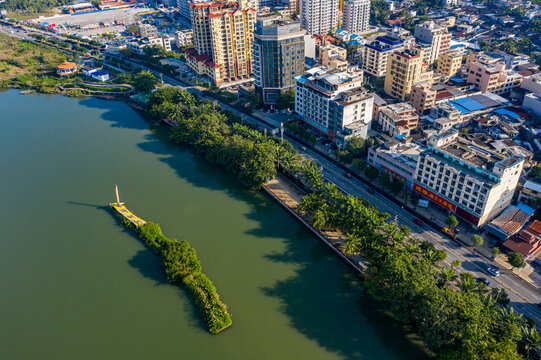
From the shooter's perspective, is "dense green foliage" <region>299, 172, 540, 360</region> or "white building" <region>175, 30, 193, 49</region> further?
"white building" <region>175, 30, 193, 49</region>

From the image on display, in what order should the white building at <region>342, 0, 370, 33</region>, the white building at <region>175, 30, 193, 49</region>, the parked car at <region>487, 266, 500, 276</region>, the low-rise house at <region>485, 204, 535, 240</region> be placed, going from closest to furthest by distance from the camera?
the parked car at <region>487, 266, 500, 276</region> → the low-rise house at <region>485, 204, 535, 240</region> → the white building at <region>175, 30, 193, 49</region> → the white building at <region>342, 0, 370, 33</region>

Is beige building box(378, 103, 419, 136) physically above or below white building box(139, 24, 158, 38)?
below

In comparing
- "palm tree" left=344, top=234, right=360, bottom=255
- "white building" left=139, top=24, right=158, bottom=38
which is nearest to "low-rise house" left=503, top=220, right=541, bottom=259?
"palm tree" left=344, top=234, right=360, bottom=255

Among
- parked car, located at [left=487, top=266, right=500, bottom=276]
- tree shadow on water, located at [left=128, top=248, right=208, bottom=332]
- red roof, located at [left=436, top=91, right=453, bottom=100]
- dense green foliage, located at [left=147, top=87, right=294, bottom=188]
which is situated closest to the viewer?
tree shadow on water, located at [left=128, top=248, right=208, bottom=332]

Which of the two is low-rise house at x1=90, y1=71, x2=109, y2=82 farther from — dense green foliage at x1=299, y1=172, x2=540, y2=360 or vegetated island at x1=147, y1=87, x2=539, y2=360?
dense green foliage at x1=299, y1=172, x2=540, y2=360

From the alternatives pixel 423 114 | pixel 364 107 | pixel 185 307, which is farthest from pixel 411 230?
pixel 423 114

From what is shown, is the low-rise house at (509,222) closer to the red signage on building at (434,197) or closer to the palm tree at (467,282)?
the red signage on building at (434,197)
